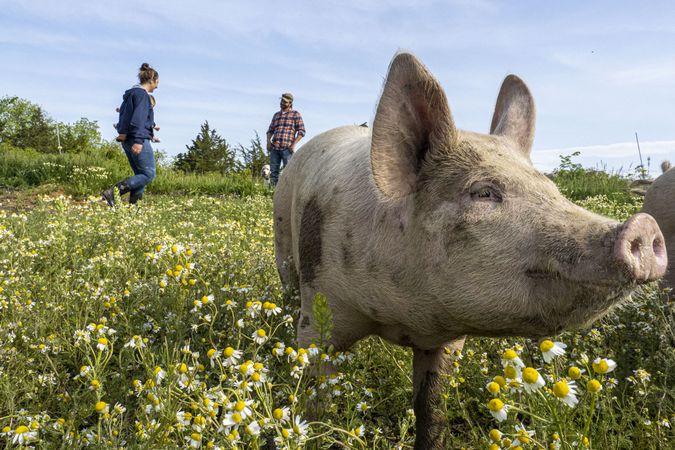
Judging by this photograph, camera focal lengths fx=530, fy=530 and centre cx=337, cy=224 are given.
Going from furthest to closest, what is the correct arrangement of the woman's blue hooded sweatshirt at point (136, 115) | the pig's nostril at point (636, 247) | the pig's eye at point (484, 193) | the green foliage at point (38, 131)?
the green foliage at point (38, 131) < the woman's blue hooded sweatshirt at point (136, 115) < the pig's eye at point (484, 193) < the pig's nostril at point (636, 247)

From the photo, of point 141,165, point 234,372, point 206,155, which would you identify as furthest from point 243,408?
point 206,155

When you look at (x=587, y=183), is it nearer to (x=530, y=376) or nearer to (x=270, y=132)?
(x=270, y=132)

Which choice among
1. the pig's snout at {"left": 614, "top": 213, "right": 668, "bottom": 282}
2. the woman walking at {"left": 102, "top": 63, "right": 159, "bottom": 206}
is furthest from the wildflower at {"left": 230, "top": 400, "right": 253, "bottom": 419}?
the woman walking at {"left": 102, "top": 63, "right": 159, "bottom": 206}

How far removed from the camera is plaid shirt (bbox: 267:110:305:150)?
13375mm

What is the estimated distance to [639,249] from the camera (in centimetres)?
158

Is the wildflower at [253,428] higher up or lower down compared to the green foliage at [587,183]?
lower down

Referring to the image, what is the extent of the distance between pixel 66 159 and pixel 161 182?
14.4 feet

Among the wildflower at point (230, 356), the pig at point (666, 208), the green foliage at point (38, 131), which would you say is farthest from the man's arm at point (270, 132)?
the green foliage at point (38, 131)

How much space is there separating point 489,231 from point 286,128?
11924mm

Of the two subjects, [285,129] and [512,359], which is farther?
[285,129]

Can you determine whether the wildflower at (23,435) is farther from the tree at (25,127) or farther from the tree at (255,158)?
the tree at (25,127)

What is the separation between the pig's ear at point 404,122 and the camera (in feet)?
6.81

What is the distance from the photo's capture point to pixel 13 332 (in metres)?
3.32

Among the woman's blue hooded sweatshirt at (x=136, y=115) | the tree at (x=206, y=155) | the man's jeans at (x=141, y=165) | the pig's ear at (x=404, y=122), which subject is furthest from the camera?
the tree at (x=206, y=155)
